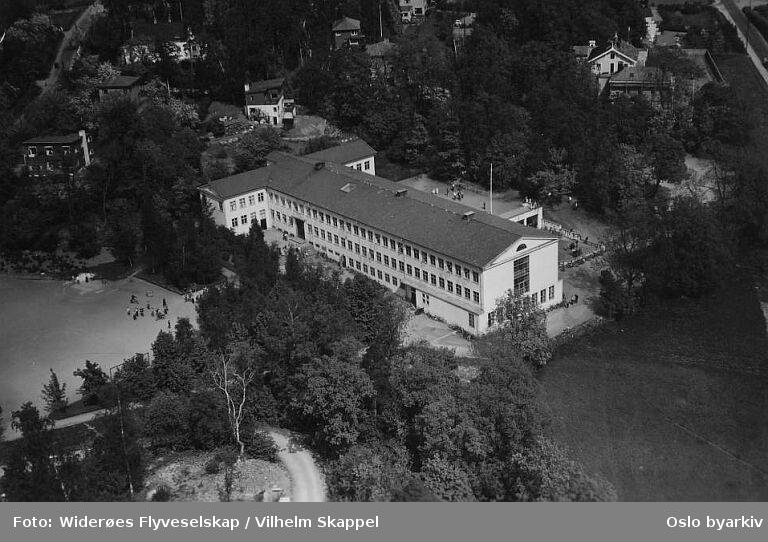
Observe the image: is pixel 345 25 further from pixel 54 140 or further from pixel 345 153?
pixel 54 140

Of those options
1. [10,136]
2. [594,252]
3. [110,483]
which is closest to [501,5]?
[594,252]

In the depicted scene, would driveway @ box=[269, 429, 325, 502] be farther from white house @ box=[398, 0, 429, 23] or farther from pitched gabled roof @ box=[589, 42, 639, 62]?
white house @ box=[398, 0, 429, 23]

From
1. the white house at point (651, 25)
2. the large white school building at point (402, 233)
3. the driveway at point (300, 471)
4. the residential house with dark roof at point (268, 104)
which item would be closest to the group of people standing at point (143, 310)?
the large white school building at point (402, 233)

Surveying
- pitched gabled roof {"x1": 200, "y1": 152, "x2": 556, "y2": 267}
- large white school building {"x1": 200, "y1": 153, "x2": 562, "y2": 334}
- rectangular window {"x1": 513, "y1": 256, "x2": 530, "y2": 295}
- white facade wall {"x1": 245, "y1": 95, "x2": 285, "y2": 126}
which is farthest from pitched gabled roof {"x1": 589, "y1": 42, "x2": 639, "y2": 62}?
rectangular window {"x1": 513, "y1": 256, "x2": 530, "y2": 295}

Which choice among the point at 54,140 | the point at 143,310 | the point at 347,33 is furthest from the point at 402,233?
the point at 347,33

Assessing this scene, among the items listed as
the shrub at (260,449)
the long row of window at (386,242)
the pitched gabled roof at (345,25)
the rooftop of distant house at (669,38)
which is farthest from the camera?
the rooftop of distant house at (669,38)

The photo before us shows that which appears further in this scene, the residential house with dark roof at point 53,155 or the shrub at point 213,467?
the residential house with dark roof at point 53,155

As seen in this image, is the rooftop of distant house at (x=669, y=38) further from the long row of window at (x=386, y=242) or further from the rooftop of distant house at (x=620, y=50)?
the long row of window at (x=386, y=242)

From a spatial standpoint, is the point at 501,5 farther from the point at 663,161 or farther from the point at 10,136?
the point at 10,136
